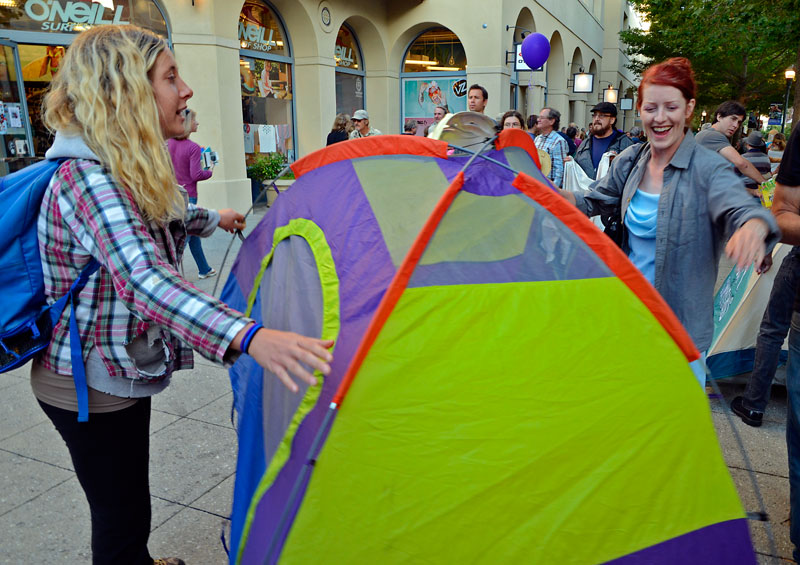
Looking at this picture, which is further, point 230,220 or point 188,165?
point 188,165

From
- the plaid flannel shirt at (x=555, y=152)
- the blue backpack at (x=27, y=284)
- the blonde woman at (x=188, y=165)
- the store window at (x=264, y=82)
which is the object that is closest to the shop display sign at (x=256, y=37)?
the store window at (x=264, y=82)

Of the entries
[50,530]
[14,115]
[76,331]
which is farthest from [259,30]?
[76,331]

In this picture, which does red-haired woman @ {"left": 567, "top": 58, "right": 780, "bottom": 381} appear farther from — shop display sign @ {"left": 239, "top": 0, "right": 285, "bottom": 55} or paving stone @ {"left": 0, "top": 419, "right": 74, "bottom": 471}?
shop display sign @ {"left": 239, "top": 0, "right": 285, "bottom": 55}

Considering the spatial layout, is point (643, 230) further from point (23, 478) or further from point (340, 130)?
point (340, 130)

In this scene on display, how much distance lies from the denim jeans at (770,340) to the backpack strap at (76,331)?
11.1 ft

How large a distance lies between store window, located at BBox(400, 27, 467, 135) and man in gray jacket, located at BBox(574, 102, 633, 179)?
9.83 meters

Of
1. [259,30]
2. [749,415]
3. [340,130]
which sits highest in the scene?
[259,30]

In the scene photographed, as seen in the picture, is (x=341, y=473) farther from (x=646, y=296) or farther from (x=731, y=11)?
(x=731, y=11)

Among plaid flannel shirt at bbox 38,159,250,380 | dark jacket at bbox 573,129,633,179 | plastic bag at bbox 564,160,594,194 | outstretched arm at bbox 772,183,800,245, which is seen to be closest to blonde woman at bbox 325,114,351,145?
dark jacket at bbox 573,129,633,179

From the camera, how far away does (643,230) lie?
2516 mm

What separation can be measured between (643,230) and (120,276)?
1.95 metres

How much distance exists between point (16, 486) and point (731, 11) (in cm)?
1139

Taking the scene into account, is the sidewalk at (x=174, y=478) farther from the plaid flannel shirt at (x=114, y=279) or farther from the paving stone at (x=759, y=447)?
the plaid flannel shirt at (x=114, y=279)

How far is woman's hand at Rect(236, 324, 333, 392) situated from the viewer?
4.66 ft
